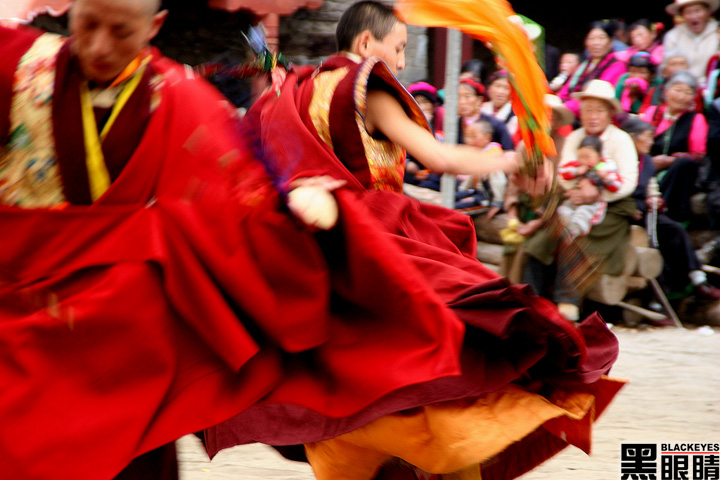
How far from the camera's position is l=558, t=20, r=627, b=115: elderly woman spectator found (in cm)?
704

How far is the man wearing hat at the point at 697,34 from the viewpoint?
6.88 m

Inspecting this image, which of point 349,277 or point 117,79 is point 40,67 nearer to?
point 117,79

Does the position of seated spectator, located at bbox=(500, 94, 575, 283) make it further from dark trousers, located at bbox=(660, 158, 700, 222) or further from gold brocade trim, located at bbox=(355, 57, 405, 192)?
dark trousers, located at bbox=(660, 158, 700, 222)

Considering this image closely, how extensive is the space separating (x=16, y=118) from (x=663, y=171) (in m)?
5.38

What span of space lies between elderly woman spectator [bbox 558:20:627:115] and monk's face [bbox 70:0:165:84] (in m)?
5.44

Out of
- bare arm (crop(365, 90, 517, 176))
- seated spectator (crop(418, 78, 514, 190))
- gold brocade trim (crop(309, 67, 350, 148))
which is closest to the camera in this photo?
bare arm (crop(365, 90, 517, 176))

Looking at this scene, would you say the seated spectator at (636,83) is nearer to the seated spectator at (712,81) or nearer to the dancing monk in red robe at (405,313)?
the seated spectator at (712,81)

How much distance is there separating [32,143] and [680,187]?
5.36 m

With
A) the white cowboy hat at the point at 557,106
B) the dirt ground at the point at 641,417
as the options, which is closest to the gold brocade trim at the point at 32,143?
the white cowboy hat at the point at 557,106

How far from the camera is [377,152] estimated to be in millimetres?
2369

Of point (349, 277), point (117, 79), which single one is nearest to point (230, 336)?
point (349, 277)

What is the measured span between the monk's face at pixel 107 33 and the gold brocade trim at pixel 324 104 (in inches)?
20.9

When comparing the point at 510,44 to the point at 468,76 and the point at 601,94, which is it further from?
the point at 468,76

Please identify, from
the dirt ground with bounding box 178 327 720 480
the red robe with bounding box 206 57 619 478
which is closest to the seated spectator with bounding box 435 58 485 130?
the dirt ground with bounding box 178 327 720 480
